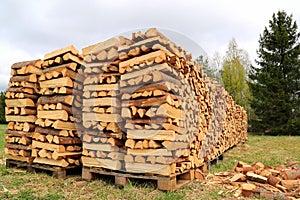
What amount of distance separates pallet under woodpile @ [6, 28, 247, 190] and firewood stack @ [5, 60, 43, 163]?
22 mm

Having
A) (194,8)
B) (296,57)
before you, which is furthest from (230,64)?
(194,8)

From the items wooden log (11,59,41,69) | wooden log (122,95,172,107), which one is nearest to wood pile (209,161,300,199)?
wooden log (122,95,172,107)

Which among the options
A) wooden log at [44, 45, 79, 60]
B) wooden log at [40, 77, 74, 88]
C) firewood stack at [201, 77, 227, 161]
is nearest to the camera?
wooden log at [40, 77, 74, 88]

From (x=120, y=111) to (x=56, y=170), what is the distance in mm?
1508

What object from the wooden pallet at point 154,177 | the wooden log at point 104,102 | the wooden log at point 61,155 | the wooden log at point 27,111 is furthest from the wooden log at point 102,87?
the wooden log at point 27,111

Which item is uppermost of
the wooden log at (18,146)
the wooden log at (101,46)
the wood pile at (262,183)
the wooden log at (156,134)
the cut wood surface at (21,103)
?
the wooden log at (101,46)

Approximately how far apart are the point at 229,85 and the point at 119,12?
18.1m

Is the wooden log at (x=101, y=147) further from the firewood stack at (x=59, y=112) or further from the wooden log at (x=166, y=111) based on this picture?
the wooden log at (x=166, y=111)

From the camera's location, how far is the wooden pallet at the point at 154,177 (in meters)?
3.34

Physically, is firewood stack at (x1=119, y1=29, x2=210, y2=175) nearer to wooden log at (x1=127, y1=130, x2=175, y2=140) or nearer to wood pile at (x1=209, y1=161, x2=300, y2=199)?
wooden log at (x1=127, y1=130, x2=175, y2=140)

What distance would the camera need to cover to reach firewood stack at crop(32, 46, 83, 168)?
421 cm

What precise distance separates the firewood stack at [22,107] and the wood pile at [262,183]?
11.0 feet

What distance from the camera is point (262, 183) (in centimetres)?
372

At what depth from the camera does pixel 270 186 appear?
357 centimetres
